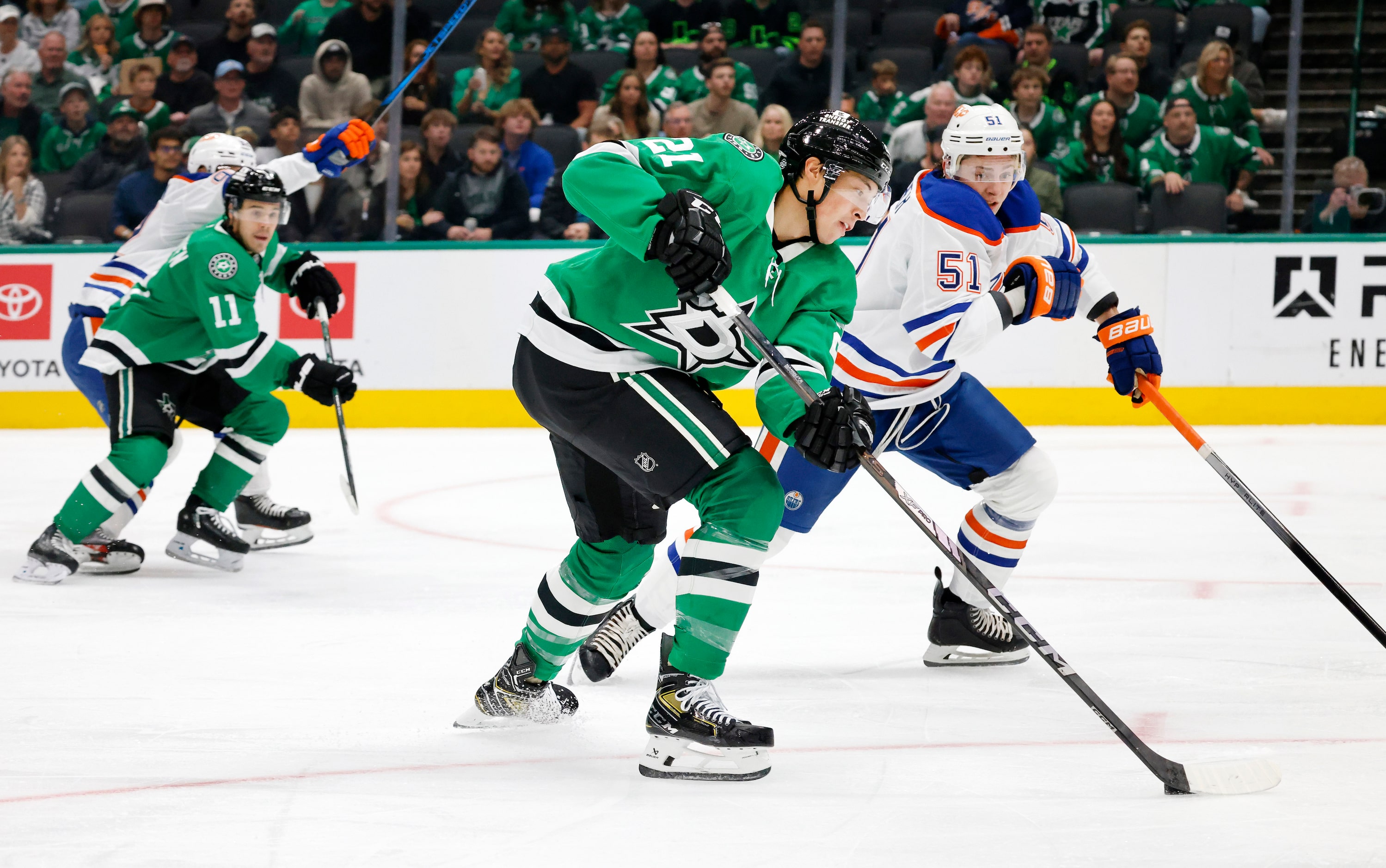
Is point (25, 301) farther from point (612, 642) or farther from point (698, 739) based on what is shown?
point (698, 739)

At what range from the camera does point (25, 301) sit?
25.2 feet

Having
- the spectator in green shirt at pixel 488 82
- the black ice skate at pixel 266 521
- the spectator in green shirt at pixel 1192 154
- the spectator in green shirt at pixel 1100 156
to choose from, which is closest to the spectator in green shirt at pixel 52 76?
the spectator in green shirt at pixel 488 82

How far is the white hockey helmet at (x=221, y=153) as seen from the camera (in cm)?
495

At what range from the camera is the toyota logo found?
7656 millimetres

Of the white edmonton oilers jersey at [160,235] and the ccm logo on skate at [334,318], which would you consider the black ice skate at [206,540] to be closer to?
the white edmonton oilers jersey at [160,235]

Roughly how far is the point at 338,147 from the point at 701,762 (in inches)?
126

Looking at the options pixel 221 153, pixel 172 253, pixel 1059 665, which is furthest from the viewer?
pixel 221 153

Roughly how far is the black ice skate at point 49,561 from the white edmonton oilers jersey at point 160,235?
1.17 meters

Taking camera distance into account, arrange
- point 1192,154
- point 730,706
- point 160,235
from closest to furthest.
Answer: point 730,706 < point 160,235 < point 1192,154

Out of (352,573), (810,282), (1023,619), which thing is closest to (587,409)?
(810,282)

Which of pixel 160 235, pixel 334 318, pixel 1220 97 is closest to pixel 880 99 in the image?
pixel 1220 97

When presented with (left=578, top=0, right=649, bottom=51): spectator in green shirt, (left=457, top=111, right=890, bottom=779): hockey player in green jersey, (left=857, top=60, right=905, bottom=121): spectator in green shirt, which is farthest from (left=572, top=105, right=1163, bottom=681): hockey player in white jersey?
(left=578, top=0, right=649, bottom=51): spectator in green shirt

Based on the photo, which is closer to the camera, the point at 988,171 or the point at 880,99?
the point at 988,171

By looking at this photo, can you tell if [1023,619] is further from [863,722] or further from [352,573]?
[352,573]
